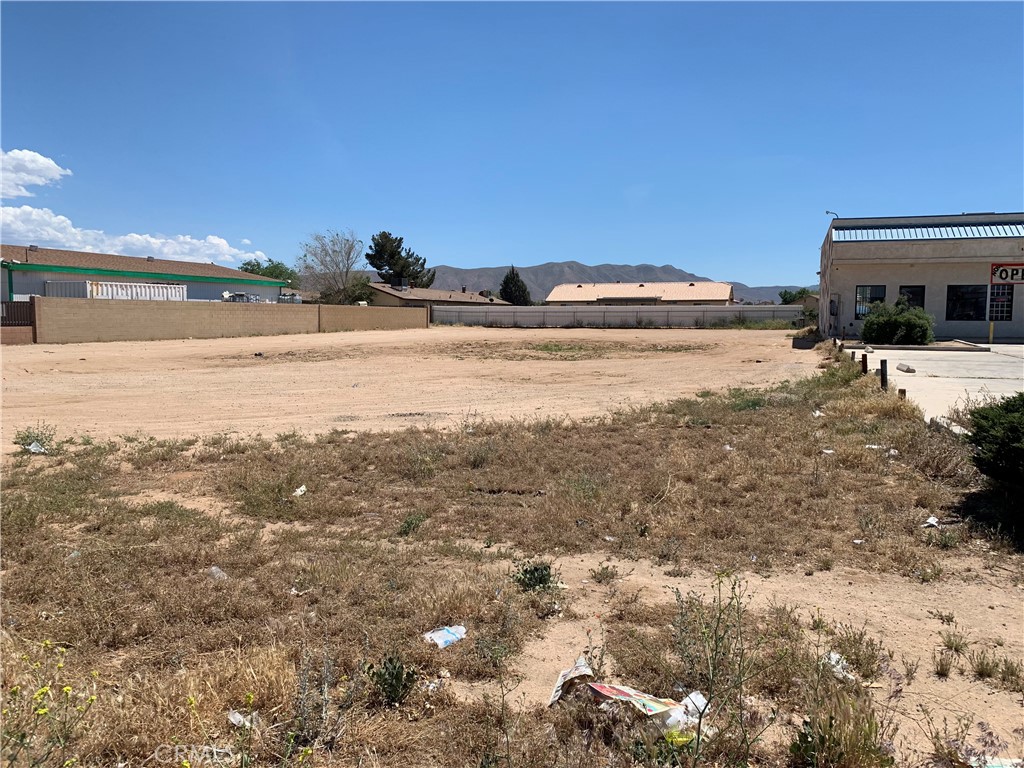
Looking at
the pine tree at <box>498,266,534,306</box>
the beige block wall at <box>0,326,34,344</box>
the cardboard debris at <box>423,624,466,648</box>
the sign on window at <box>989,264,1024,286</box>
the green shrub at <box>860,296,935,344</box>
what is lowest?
the cardboard debris at <box>423,624,466,648</box>

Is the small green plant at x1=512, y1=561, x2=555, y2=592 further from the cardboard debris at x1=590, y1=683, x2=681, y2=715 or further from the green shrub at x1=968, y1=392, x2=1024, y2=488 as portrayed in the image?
the green shrub at x1=968, y1=392, x2=1024, y2=488

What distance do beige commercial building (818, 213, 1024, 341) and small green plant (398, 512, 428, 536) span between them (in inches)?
1217

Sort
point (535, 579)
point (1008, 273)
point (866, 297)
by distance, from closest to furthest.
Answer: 1. point (535, 579)
2. point (1008, 273)
3. point (866, 297)

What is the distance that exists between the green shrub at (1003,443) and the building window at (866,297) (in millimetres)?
28983

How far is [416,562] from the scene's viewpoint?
516cm

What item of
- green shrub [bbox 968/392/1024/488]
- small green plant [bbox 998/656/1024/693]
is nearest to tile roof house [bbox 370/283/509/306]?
green shrub [bbox 968/392/1024/488]

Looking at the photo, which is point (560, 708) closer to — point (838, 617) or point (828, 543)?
point (838, 617)

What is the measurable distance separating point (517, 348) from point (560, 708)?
31880mm

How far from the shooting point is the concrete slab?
472 inches

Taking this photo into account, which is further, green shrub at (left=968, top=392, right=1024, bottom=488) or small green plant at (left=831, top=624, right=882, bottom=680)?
green shrub at (left=968, top=392, right=1024, bottom=488)

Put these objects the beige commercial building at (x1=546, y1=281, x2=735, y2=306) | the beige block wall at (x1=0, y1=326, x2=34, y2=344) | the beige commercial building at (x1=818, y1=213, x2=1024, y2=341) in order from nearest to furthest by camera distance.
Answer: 1. the beige block wall at (x1=0, y1=326, x2=34, y2=344)
2. the beige commercial building at (x1=818, y1=213, x2=1024, y2=341)
3. the beige commercial building at (x1=546, y1=281, x2=735, y2=306)

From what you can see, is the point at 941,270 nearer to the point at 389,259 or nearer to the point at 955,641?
the point at 955,641

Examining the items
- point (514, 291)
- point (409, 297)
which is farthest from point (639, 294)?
point (409, 297)

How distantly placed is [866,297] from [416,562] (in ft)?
108
